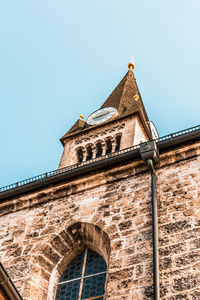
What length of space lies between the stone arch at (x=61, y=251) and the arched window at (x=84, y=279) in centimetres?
11

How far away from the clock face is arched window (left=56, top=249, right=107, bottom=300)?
599 inches

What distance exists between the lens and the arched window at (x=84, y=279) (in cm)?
841

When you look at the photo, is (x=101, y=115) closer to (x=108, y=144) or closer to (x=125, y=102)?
(x=125, y=102)

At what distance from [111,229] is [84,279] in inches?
38.9

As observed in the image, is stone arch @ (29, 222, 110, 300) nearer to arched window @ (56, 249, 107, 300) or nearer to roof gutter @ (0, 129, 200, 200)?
arched window @ (56, 249, 107, 300)

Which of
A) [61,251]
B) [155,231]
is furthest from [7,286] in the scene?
[61,251]

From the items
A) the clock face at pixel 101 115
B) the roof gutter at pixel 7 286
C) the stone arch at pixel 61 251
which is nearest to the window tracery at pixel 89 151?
the clock face at pixel 101 115

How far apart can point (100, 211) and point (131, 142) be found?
12.3 m

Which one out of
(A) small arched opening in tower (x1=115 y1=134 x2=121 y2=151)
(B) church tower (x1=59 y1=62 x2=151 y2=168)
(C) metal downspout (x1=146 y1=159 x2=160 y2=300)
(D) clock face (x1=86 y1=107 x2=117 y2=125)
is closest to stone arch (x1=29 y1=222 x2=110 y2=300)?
(C) metal downspout (x1=146 y1=159 x2=160 y2=300)

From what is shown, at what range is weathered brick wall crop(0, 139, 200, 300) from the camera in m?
7.57

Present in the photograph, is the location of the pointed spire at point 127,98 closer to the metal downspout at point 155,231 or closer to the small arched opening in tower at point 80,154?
the small arched opening in tower at point 80,154

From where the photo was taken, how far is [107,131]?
2314cm

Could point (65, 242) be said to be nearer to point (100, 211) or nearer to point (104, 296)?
point (100, 211)

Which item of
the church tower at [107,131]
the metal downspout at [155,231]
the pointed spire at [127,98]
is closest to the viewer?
the metal downspout at [155,231]
